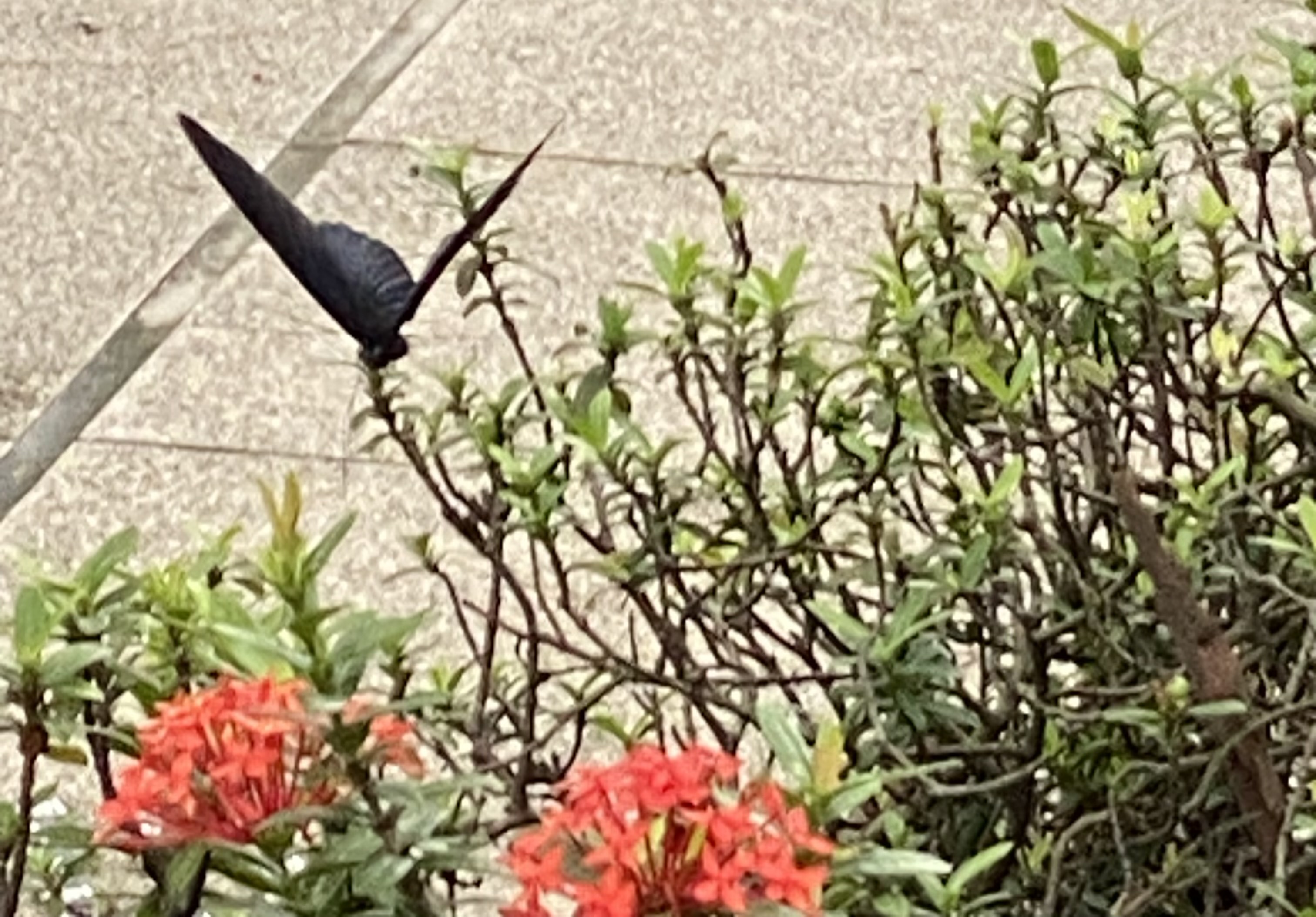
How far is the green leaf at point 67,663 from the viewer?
5.27 feet

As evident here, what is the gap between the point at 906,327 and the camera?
2072 mm

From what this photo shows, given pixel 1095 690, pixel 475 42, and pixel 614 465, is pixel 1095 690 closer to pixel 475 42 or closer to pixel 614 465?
pixel 614 465

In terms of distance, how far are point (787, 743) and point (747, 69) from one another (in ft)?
12.7

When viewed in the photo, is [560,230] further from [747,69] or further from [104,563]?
[104,563]

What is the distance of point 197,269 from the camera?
4625 millimetres

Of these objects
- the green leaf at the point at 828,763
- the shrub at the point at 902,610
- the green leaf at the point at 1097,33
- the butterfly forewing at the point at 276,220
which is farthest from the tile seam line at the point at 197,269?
the green leaf at the point at 828,763

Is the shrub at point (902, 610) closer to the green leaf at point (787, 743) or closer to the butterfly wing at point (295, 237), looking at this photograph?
the green leaf at point (787, 743)

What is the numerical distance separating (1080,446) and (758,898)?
106 cm

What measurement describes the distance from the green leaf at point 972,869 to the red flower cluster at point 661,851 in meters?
0.22

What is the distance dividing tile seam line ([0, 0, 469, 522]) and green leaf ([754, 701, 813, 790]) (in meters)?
2.70

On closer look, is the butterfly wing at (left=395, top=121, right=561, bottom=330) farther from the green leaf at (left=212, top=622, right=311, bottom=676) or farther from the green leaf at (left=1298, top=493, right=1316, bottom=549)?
the green leaf at (left=1298, top=493, right=1316, bottom=549)

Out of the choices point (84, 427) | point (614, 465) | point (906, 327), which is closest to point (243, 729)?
point (614, 465)

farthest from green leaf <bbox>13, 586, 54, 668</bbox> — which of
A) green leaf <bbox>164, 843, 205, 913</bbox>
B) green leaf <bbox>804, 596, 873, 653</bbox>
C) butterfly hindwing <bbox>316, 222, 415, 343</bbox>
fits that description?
green leaf <bbox>804, 596, 873, 653</bbox>

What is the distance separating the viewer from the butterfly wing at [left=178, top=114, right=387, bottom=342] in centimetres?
168
